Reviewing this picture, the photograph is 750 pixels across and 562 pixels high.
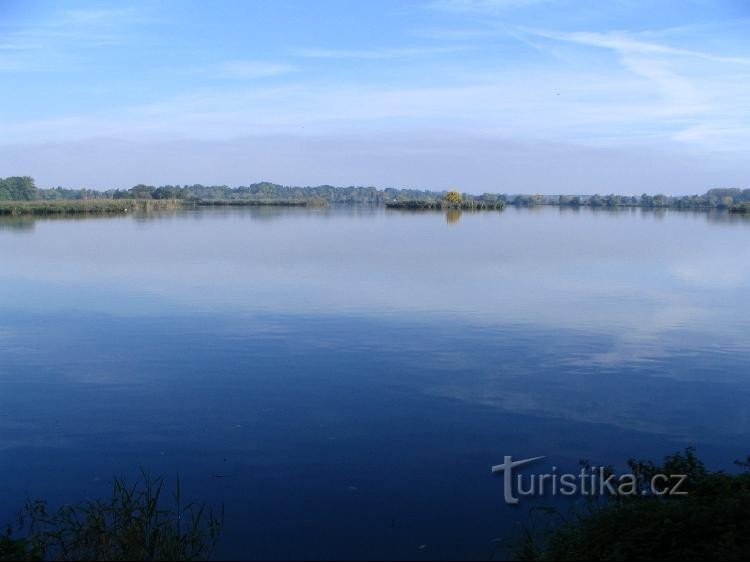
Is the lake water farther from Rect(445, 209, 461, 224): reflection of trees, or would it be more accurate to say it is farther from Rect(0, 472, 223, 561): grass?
Rect(445, 209, 461, 224): reflection of trees

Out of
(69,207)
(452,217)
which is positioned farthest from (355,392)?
(69,207)

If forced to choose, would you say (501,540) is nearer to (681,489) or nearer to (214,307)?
(681,489)

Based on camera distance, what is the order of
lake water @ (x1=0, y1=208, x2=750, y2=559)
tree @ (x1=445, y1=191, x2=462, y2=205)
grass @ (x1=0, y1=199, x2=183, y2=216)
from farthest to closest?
tree @ (x1=445, y1=191, x2=462, y2=205)
grass @ (x1=0, y1=199, x2=183, y2=216)
lake water @ (x1=0, y1=208, x2=750, y2=559)

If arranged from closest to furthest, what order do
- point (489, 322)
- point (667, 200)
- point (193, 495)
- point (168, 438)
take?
point (193, 495)
point (168, 438)
point (489, 322)
point (667, 200)

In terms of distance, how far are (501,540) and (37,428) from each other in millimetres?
4440

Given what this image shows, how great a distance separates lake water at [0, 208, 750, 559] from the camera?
5.37m

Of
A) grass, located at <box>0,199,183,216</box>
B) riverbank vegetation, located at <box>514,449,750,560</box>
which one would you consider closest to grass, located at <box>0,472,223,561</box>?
riverbank vegetation, located at <box>514,449,750,560</box>

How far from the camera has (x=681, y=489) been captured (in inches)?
197


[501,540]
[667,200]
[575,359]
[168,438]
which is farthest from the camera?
[667,200]

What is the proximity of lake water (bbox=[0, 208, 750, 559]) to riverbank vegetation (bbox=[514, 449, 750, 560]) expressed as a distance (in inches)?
22.1

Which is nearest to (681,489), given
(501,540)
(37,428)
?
(501,540)

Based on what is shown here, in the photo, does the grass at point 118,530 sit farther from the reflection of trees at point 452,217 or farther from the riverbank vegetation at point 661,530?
the reflection of trees at point 452,217

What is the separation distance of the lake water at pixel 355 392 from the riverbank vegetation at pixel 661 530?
562 mm

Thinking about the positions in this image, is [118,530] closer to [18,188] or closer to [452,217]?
[452,217]
